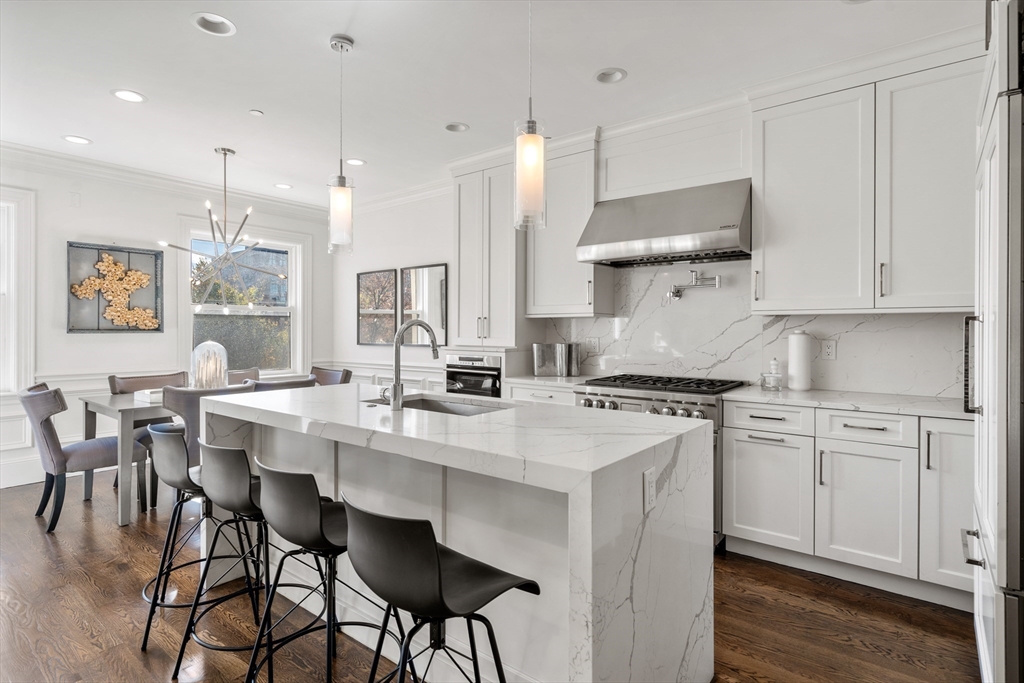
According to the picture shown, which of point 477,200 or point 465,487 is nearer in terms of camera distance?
point 465,487

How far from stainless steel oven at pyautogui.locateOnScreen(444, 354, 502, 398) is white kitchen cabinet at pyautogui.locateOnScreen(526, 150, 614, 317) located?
561 millimetres

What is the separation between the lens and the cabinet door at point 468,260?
4508 mm

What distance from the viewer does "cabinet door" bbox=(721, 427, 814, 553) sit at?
288 cm

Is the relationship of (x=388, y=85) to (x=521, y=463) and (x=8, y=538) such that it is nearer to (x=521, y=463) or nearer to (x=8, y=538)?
(x=521, y=463)

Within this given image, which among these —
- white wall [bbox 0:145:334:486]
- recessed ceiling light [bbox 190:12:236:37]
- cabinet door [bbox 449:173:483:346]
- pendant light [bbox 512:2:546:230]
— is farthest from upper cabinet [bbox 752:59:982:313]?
white wall [bbox 0:145:334:486]

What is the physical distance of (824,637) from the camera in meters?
2.29

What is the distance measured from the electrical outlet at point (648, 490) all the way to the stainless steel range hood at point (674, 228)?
1.99 m

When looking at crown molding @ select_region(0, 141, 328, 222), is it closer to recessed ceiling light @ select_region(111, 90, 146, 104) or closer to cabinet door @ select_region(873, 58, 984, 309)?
recessed ceiling light @ select_region(111, 90, 146, 104)

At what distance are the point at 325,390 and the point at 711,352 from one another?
2.53 metres

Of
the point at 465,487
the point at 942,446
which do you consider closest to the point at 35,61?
the point at 465,487

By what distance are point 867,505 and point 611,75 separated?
2647mm

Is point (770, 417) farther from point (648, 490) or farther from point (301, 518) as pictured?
point (301, 518)

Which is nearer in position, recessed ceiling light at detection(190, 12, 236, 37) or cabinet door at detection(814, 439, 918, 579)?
recessed ceiling light at detection(190, 12, 236, 37)

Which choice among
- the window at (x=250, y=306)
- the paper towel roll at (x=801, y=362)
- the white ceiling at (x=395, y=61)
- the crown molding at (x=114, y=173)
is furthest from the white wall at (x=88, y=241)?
the paper towel roll at (x=801, y=362)
